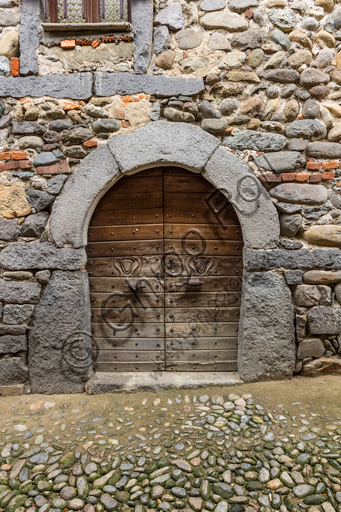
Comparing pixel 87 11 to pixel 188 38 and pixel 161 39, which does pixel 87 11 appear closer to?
pixel 161 39

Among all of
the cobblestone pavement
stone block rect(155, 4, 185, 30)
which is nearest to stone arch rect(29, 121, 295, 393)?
the cobblestone pavement

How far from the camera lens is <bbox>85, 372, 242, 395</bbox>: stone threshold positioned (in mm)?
2369

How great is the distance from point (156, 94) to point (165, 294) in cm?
144

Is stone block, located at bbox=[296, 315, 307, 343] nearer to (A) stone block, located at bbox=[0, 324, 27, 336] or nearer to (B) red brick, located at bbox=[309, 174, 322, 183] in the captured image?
(B) red brick, located at bbox=[309, 174, 322, 183]

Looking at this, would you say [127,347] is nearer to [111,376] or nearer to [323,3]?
[111,376]

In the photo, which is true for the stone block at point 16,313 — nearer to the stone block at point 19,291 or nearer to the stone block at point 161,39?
the stone block at point 19,291

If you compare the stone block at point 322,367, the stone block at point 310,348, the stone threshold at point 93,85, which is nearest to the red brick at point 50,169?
the stone threshold at point 93,85

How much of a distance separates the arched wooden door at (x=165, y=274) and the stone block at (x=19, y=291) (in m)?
0.41

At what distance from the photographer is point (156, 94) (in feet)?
7.36

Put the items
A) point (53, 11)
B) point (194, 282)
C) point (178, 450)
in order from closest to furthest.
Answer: point (178, 450), point (53, 11), point (194, 282)

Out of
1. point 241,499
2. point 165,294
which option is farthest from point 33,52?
point 241,499

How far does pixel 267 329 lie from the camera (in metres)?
2.32

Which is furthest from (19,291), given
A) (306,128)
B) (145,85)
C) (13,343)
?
(306,128)

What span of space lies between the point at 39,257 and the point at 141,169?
96 cm
